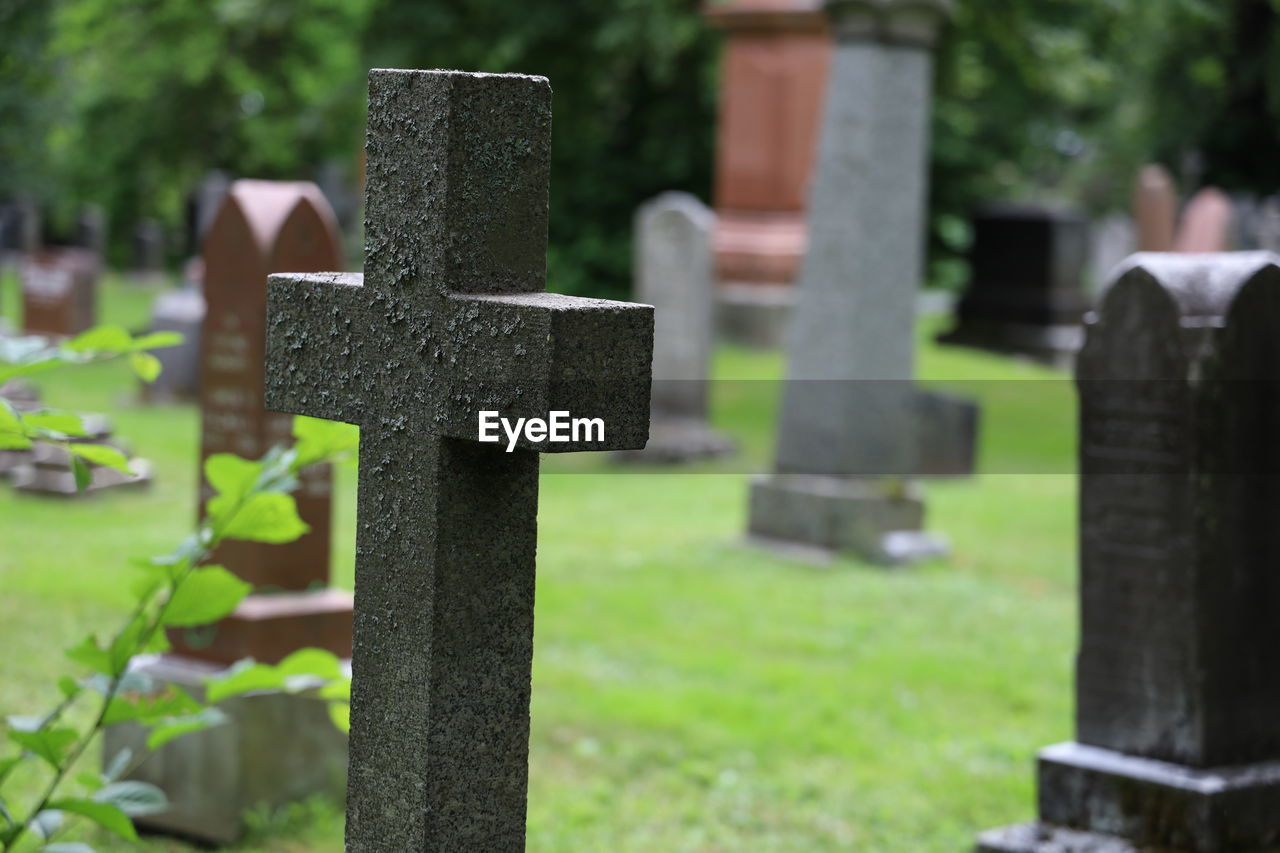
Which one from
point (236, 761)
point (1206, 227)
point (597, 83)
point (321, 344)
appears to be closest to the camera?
point (321, 344)

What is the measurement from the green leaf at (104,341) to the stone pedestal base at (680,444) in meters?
9.71

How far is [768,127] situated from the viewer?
19.9 metres

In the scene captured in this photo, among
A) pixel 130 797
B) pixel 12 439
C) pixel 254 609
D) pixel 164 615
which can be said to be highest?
pixel 12 439

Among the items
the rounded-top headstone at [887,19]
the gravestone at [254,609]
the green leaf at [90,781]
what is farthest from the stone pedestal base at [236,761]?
the rounded-top headstone at [887,19]

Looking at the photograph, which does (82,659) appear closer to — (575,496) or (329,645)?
(329,645)

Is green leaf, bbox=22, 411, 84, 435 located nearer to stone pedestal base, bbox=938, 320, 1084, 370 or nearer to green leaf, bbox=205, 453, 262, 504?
green leaf, bbox=205, 453, 262, 504

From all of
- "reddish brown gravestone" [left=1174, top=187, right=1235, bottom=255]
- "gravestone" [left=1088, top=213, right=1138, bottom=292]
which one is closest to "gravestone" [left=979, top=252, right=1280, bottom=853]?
"reddish brown gravestone" [left=1174, top=187, right=1235, bottom=255]

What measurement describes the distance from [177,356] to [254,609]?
35.1 feet

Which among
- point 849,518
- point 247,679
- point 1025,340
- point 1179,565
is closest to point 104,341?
point 247,679

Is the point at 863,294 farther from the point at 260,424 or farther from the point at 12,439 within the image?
the point at 12,439

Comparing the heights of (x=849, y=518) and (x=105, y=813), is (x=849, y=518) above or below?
below

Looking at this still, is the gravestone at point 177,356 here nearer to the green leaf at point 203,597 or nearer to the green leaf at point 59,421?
the green leaf at point 203,597

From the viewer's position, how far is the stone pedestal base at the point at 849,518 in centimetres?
976

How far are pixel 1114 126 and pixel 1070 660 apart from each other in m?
27.9
